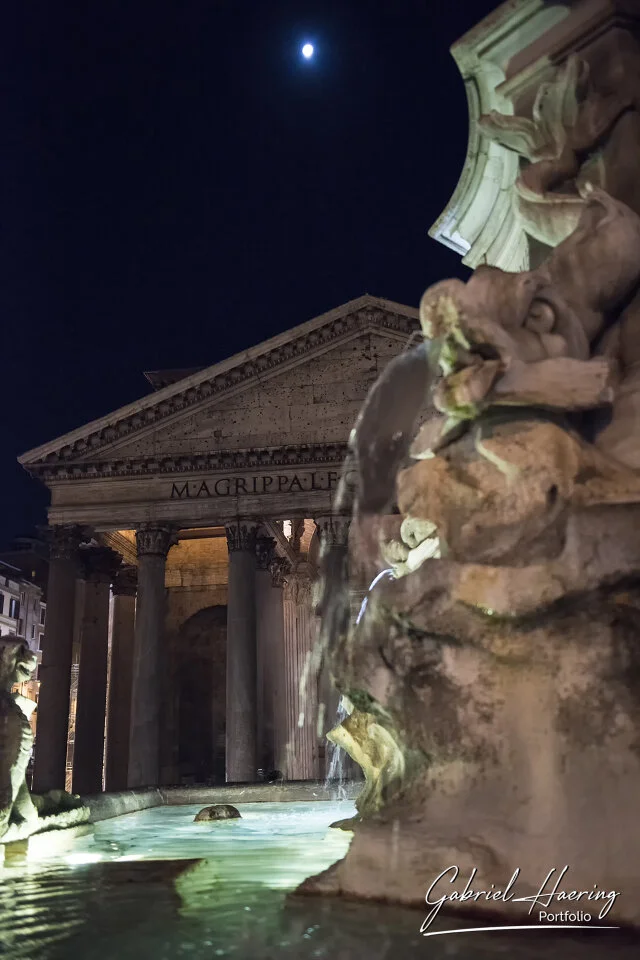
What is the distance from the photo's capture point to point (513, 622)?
233 centimetres

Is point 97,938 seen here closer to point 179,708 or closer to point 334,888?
point 334,888

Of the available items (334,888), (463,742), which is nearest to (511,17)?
(463,742)

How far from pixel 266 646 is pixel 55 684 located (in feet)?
15.9

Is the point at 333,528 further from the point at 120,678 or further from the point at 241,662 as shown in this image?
the point at 120,678

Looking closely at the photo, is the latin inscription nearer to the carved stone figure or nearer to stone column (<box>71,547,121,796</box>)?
stone column (<box>71,547,121,796</box>)

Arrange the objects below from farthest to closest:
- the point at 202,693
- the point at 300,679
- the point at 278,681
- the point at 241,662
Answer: the point at 202,693, the point at 300,679, the point at 278,681, the point at 241,662

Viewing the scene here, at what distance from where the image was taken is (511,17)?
3.52m

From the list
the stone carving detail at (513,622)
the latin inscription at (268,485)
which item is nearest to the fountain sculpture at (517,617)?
the stone carving detail at (513,622)

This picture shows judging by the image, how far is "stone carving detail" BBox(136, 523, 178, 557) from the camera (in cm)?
1947

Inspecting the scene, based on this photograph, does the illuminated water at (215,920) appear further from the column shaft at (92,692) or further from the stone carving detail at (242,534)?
the column shaft at (92,692)

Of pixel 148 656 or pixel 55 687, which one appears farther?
pixel 55 687

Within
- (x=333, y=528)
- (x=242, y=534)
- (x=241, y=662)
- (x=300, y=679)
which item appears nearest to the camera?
(x=241, y=662)

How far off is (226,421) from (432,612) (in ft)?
59.5
